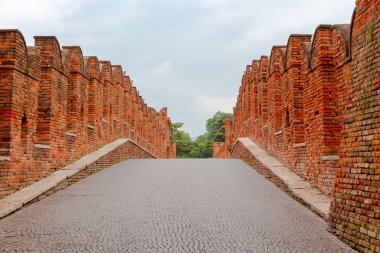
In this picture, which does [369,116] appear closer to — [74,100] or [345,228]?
[345,228]

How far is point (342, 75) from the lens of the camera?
7738 millimetres

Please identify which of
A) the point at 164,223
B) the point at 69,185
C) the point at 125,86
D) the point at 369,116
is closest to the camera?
the point at 369,116

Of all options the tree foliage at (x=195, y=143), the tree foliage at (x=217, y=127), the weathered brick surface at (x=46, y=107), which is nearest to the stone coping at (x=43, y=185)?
the weathered brick surface at (x=46, y=107)

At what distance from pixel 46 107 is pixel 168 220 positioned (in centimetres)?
591

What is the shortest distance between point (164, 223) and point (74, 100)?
7.48 metres

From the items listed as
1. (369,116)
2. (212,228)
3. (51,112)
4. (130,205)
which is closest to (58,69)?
(51,112)

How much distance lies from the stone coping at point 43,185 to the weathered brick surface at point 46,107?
194 mm

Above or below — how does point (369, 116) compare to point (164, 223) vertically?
above

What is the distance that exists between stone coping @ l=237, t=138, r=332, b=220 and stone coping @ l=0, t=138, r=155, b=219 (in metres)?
5.57

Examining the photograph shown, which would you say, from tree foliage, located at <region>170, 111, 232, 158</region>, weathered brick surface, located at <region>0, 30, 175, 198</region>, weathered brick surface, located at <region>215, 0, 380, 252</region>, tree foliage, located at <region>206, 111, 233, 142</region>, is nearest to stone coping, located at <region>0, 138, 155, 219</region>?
weathered brick surface, located at <region>0, 30, 175, 198</region>

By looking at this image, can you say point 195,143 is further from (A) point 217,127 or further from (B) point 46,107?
(B) point 46,107

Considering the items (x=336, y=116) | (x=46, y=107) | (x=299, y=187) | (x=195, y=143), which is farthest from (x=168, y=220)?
(x=195, y=143)

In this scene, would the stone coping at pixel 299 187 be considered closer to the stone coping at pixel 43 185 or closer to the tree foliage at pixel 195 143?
the stone coping at pixel 43 185

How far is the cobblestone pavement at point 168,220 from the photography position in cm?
560
